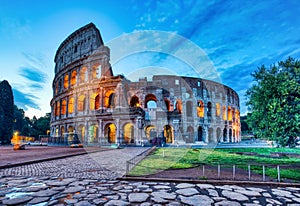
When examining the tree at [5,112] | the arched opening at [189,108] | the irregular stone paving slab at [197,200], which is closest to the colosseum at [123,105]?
the arched opening at [189,108]

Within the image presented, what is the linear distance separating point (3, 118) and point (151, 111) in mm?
22804

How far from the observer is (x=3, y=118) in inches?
1051

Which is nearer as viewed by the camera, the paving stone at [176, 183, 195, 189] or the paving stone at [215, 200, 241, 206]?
the paving stone at [215, 200, 241, 206]

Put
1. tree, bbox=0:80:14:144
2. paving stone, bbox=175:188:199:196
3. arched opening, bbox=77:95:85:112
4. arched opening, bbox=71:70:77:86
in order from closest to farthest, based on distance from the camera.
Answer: paving stone, bbox=175:188:199:196 < tree, bbox=0:80:14:144 < arched opening, bbox=77:95:85:112 < arched opening, bbox=71:70:77:86

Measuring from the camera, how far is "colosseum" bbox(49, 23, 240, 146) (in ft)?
79.5

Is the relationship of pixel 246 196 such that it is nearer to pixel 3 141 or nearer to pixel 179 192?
pixel 179 192

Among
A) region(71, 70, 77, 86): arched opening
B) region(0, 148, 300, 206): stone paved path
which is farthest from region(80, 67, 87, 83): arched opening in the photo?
region(0, 148, 300, 206): stone paved path

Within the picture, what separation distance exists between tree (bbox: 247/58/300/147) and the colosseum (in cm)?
1405

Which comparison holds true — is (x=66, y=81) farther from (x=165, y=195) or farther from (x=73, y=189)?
(x=165, y=195)

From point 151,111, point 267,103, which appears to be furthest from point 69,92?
point 267,103

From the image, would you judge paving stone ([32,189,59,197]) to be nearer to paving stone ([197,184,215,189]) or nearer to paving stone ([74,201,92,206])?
paving stone ([74,201,92,206])

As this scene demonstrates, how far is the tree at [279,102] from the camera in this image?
9.27 meters

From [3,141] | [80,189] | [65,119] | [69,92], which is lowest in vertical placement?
[3,141]

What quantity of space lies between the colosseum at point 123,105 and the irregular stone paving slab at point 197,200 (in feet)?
62.0
